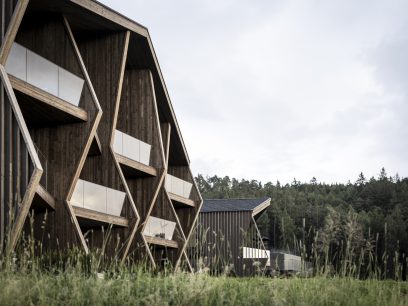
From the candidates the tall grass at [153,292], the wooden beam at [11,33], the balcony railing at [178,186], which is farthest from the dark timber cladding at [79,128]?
the tall grass at [153,292]

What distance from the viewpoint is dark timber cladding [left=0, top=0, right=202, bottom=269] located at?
15.5 metres

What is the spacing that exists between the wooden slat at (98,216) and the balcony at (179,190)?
5694 mm

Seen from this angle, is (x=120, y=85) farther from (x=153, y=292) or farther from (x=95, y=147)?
(x=153, y=292)

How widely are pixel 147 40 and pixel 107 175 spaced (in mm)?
5556

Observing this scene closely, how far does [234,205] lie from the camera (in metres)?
41.4

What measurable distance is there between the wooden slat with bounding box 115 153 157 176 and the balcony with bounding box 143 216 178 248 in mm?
1709

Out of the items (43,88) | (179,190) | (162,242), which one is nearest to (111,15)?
(43,88)

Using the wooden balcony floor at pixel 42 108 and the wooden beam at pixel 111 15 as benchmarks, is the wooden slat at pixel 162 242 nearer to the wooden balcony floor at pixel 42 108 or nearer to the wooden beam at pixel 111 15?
the wooden balcony floor at pixel 42 108

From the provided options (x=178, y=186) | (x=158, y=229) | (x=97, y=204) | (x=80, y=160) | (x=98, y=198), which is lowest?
(x=158, y=229)

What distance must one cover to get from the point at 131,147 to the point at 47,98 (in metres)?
6.42

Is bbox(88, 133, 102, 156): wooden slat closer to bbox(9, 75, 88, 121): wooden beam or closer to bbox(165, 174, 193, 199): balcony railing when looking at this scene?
bbox(9, 75, 88, 121): wooden beam

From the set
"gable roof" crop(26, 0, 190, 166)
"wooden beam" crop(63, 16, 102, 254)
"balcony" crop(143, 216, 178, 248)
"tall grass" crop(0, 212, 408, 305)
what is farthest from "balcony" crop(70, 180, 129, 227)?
"tall grass" crop(0, 212, 408, 305)

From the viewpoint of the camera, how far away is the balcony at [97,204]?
64.8 ft

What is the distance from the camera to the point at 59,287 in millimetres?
8047
